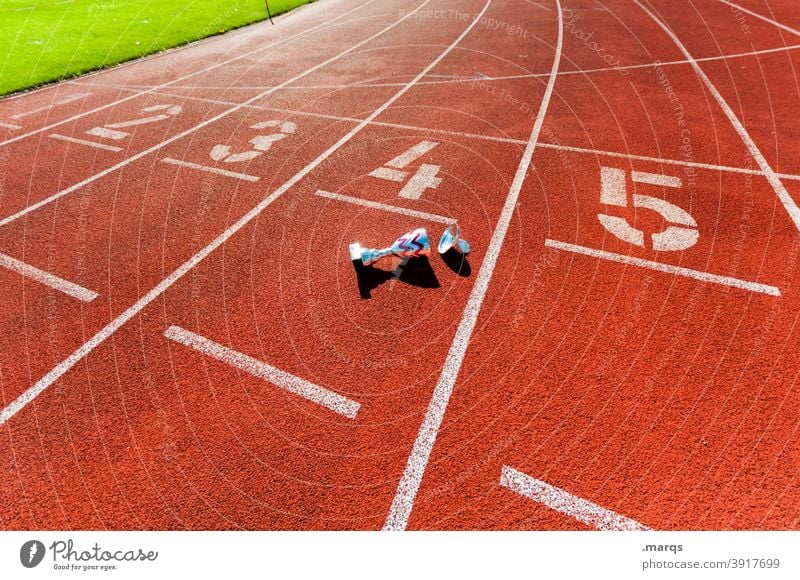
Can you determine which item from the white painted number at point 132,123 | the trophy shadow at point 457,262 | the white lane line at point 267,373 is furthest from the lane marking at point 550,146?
the white lane line at point 267,373

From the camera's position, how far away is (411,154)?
377 inches

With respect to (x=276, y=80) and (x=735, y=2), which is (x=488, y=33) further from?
(x=735, y=2)

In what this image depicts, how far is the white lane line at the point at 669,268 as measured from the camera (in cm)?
620

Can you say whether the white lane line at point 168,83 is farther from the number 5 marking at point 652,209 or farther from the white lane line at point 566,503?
the white lane line at point 566,503

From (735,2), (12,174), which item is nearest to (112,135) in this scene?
(12,174)

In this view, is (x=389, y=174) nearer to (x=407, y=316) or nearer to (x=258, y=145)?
(x=258, y=145)

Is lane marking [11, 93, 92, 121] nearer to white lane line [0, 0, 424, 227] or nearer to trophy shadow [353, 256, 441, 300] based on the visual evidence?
white lane line [0, 0, 424, 227]

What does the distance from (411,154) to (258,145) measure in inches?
143

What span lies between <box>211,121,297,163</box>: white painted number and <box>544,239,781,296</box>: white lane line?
678 centimetres

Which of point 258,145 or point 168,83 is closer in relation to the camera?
point 258,145

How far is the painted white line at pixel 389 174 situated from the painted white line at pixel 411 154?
0.67 ft

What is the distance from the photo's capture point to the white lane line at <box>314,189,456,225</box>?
7.70 meters

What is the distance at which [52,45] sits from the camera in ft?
54.6

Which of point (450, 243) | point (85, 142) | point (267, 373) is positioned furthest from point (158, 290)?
point (85, 142)
